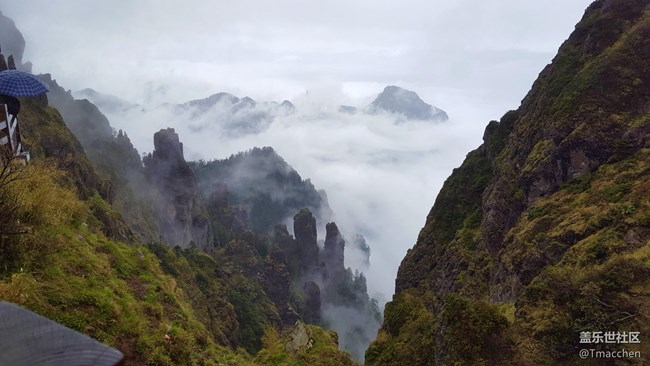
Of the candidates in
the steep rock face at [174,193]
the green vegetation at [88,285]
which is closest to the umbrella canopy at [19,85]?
the green vegetation at [88,285]

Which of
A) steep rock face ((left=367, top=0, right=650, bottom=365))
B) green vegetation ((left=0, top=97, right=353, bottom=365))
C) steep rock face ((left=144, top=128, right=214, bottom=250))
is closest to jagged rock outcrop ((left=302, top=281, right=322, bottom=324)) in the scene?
steep rock face ((left=144, top=128, right=214, bottom=250))

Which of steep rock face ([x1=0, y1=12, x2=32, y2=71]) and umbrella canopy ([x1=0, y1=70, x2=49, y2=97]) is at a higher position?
steep rock face ([x1=0, y1=12, x2=32, y2=71])

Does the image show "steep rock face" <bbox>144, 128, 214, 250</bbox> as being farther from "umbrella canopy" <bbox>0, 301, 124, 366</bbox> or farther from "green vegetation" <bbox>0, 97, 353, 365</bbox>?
"umbrella canopy" <bbox>0, 301, 124, 366</bbox>

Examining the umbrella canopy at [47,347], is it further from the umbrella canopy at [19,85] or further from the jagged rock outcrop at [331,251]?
the jagged rock outcrop at [331,251]

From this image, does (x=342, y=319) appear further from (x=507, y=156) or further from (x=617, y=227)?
(x=617, y=227)

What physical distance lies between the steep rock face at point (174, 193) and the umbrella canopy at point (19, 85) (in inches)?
3768

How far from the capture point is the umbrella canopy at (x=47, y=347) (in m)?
2.53

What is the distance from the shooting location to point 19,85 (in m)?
17.0

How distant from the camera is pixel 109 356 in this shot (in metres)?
2.55

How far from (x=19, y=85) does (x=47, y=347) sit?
1884cm

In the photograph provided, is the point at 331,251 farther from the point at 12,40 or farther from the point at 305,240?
the point at 12,40

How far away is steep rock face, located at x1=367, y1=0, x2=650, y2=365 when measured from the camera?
1363 cm

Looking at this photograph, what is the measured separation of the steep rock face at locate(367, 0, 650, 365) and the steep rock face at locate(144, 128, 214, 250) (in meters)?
82.4

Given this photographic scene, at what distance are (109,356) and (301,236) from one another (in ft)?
459
